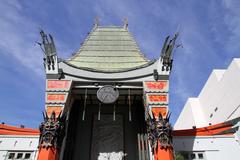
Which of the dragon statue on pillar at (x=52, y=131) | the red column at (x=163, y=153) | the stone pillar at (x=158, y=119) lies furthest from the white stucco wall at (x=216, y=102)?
the dragon statue on pillar at (x=52, y=131)

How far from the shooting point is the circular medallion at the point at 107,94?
57.8 ft

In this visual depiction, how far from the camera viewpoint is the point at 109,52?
71.3 ft

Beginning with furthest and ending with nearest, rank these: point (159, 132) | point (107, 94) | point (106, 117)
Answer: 1. point (106, 117)
2. point (107, 94)
3. point (159, 132)

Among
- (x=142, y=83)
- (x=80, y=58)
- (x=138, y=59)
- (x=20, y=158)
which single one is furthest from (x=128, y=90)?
(x=20, y=158)

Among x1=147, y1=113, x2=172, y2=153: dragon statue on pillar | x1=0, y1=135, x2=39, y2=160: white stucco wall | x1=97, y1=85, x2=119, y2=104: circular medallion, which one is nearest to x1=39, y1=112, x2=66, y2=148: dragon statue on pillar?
x1=0, y1=135, x2=39, y2=160: white stucco wall

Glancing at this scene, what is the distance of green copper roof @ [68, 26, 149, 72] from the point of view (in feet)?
65.6

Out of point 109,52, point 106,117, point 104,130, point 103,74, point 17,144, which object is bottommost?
point 17,144

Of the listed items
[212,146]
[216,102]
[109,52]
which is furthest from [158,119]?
[216,102]

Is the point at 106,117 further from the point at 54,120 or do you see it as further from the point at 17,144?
the point at 17,144

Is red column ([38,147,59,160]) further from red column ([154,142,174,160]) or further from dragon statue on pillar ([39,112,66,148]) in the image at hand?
red column ([154,142,174,160])

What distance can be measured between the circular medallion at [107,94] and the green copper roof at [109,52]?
1469 mm

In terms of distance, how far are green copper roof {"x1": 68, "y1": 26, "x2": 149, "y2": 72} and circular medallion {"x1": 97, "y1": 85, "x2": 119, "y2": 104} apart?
1.47 meters

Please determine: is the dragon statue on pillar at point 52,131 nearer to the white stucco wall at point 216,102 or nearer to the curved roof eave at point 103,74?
the curved roof eave at point 103,74

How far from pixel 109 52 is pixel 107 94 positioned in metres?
5.13
